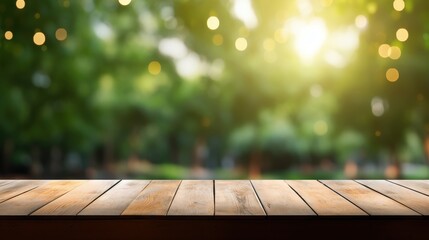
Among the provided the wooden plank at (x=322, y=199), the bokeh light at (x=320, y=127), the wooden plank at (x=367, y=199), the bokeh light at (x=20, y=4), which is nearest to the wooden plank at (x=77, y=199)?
the wooden plank at (x=322, y=199)

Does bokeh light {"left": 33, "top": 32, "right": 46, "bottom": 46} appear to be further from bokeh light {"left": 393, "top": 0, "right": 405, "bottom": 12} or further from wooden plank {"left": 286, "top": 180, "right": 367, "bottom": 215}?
wooden plank {"left": 286, "top": 180, "right": 367, "bottom": 215}

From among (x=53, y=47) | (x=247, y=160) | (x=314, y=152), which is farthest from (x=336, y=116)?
(x=53, y=47)

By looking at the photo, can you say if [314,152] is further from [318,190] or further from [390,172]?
[318,190]

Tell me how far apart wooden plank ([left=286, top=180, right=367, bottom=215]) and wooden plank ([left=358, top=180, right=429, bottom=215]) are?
0.60ft

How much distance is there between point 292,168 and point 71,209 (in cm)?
358

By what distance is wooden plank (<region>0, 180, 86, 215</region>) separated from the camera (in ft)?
5.25

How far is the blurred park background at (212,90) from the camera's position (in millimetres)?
4191

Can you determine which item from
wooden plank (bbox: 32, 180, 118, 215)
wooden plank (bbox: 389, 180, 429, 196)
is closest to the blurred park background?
wooden plank (bbox: 389, 180, 429, 196)

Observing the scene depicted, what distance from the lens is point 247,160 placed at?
16.4 feet

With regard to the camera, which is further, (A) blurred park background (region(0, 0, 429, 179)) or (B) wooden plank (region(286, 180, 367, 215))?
(A) blurred park background (region(0, 0, 429, 179))

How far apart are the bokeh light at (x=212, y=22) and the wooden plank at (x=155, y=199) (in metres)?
1.88

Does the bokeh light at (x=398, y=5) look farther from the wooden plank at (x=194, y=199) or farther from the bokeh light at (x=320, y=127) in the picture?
the wooden plank at (x=194, y=199)

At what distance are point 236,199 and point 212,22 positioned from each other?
93.5 inches

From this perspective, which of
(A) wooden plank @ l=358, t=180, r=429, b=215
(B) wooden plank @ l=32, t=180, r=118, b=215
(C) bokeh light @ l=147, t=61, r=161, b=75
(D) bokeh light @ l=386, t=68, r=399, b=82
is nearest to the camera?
(B) wooden plank @ l=32, t=180, r=118, b=215
